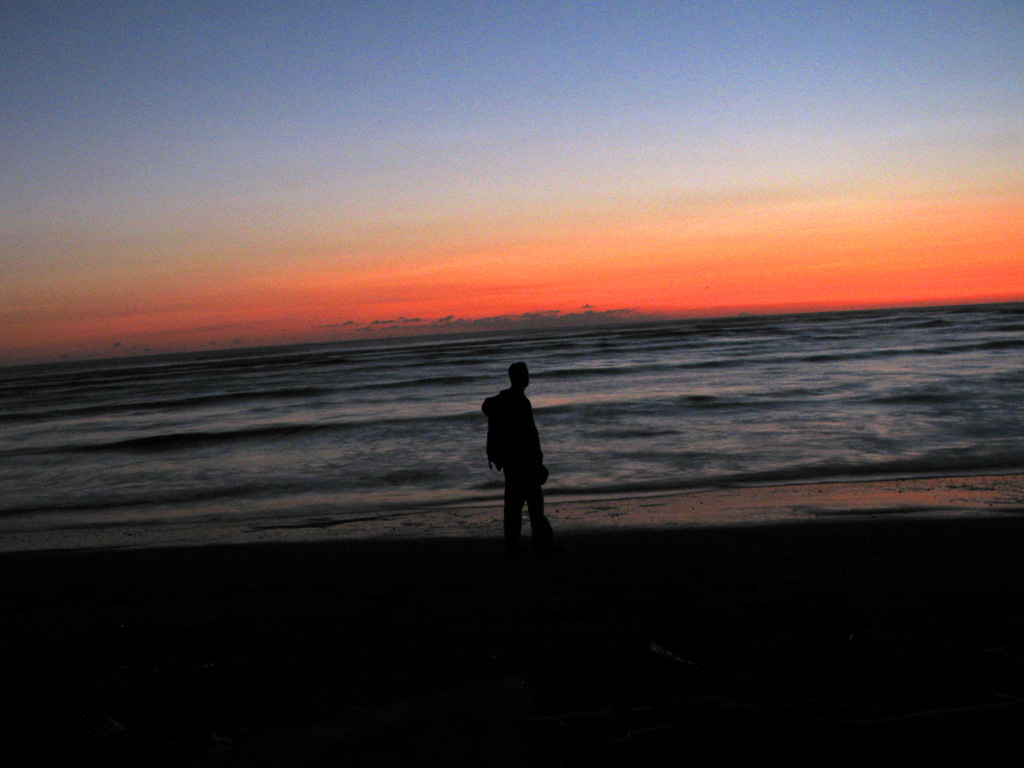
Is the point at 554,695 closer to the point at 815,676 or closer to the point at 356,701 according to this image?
the point at 356,701

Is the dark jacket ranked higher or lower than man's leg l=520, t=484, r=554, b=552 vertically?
higher

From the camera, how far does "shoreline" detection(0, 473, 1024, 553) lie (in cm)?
857

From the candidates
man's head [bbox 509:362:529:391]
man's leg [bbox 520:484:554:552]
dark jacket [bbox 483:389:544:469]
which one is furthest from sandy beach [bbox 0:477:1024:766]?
man's head [bbox 509:362:529:391]

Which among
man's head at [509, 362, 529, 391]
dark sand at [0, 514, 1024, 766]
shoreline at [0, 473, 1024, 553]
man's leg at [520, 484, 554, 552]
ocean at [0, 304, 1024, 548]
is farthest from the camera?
ocean at [0, 304, 1024, 548]

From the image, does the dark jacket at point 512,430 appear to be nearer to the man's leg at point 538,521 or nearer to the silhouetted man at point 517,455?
the silhouetted man at point 517,455

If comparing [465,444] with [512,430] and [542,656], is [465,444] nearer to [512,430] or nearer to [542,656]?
[512,430]

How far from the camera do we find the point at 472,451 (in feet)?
52.0

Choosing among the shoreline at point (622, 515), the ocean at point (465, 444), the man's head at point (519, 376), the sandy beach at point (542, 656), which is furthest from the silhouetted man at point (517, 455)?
the ocean at point (465, 444)

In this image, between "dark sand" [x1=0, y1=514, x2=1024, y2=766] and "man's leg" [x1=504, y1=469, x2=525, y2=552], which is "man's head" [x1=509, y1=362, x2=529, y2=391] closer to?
"man's leg" [x1=504, y1=469, x2=525, y2=552]

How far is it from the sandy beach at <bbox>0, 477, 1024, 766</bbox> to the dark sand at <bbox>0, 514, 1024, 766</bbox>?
17mm

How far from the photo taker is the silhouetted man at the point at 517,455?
22.7ft

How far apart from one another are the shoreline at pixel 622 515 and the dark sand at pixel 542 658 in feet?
4.56

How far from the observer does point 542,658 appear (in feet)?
14.3

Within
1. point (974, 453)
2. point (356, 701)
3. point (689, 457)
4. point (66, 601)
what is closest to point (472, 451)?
point (689, 457)
